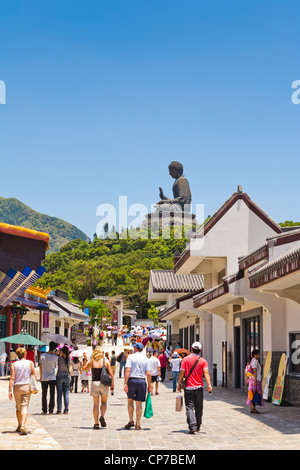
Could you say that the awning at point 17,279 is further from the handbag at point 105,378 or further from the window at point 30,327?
the window at point 30,327

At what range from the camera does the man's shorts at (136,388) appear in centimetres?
1205

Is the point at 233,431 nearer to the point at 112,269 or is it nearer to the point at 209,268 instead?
the point at 209,268

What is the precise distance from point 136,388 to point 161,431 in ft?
3.26

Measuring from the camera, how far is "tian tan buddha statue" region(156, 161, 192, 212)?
508 ft

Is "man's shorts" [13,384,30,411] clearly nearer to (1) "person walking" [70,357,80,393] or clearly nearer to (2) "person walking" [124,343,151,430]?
(2) "person walking" [124,343,151,430]

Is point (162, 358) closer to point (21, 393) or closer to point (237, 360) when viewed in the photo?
point (237, 360)

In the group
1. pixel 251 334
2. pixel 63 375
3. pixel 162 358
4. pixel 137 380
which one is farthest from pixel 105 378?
pixel 162 358

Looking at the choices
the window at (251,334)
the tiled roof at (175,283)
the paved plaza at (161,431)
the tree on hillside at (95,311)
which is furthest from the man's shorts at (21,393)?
the tree on hillside at (95,311)

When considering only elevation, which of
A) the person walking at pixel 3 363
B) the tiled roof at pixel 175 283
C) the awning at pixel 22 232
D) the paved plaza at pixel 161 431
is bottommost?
the paved plaza at pixel 161 431

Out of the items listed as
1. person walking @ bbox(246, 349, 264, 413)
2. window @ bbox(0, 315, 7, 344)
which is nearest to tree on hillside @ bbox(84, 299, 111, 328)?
window @ bbox(0, 315, 7, 344)

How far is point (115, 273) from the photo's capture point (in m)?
112

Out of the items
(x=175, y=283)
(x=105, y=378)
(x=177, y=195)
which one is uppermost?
(x=177, y=195)

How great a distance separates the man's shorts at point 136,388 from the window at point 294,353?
5.84 metres

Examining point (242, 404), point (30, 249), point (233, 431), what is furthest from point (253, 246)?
point (233, 431)
